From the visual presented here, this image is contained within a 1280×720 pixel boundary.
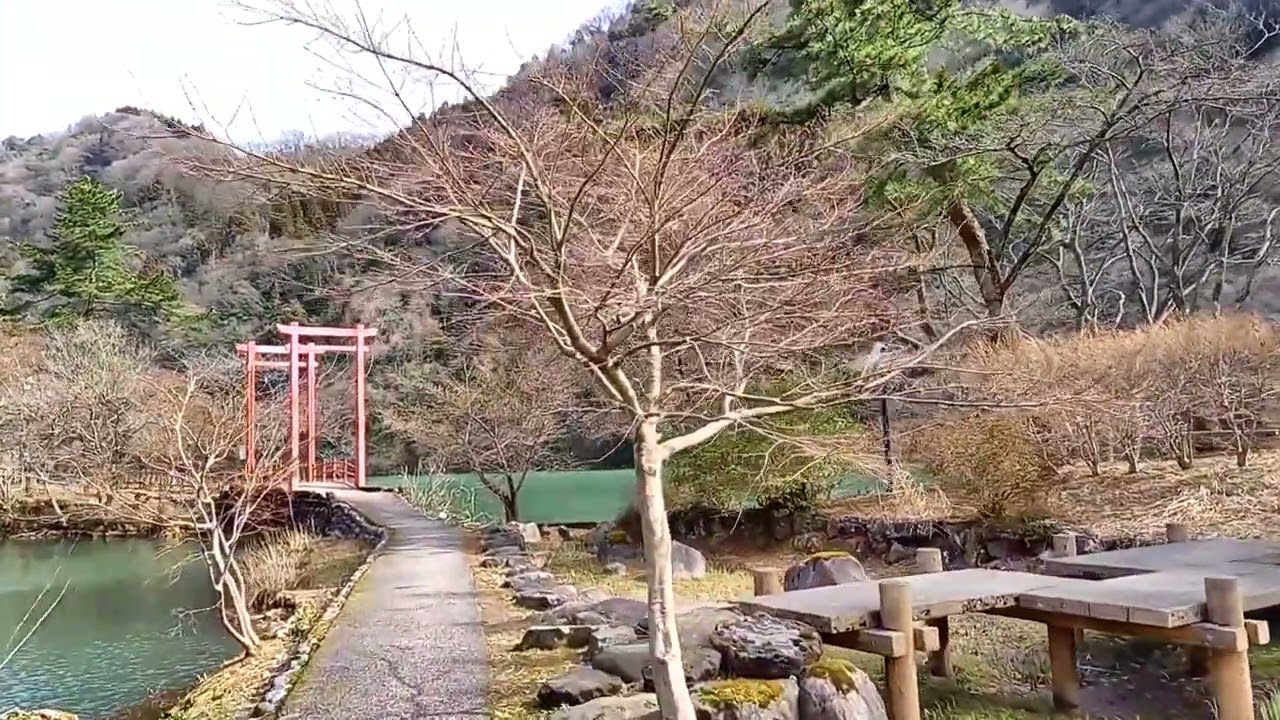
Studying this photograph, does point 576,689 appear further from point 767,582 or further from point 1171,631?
point 1171,631

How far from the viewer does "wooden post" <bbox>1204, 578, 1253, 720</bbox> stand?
3.74 m

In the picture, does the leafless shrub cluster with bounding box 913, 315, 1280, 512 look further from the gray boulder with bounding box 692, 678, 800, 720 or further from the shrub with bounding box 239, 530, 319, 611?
the shrub with bounding box 239, 530, 319, 611

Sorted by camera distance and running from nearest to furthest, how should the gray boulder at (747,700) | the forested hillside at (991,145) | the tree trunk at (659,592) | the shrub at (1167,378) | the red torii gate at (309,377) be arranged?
the tree trunk at (659,592) → the gray boulder at (747,700) → the forested hillside at (991,145) → the shrub at (1167,378) → the red torii gate at (309,377)

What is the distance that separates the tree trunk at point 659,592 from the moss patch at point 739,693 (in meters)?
0.19

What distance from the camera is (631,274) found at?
12.3 ft

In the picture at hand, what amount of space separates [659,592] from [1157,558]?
341 centimetres

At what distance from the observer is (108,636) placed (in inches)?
320

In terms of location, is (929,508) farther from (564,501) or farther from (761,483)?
(564,501)

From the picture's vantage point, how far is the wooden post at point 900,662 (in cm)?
386

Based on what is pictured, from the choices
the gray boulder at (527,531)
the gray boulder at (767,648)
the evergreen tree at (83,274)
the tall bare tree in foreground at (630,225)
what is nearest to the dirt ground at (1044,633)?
the gray boulder at (527,531)

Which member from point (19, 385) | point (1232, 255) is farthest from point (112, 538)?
point (1232, 255)

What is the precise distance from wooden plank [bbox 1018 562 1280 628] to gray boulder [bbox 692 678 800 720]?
1412 millimetres

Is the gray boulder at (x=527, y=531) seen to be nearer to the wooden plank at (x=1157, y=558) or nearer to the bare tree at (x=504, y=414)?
the bare tree at (x=504, y=414)

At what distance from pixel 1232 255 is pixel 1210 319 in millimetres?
7245
